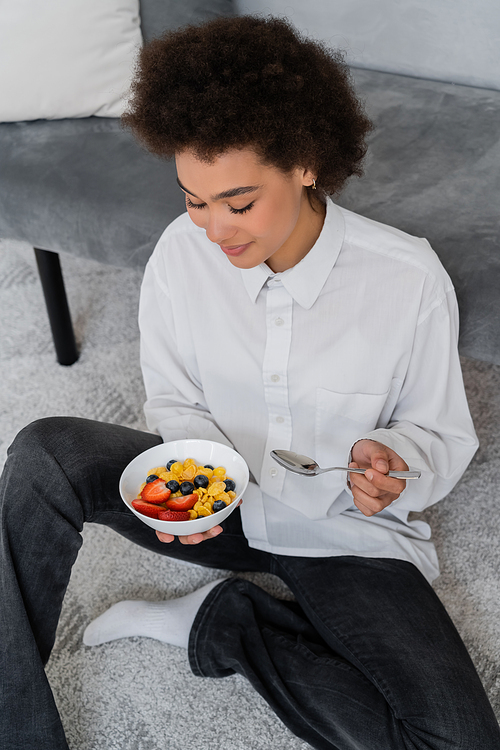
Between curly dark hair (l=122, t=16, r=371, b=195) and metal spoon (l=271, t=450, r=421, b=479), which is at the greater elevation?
curly dark hair (l=122, t=16, r=371, b=195)

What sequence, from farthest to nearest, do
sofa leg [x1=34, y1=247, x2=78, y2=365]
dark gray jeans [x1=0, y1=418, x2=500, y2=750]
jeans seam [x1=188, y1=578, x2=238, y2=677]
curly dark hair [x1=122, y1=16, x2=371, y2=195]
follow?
sofa leg [x1=34, y1=247, x2=78, y2=365], jeans seam [x1=188, y1=578, x2=238, y2=677], dark gray jeans [x1=0, y1=418, x2=500, y2=750], curly dark hair [x1=122, y1=16, x2=371, y2=195]

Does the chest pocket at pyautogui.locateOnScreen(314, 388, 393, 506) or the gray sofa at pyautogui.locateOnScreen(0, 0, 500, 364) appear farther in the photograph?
the gray sofa at pyautogui.locateOnScreen(0, 0, 500, 364)

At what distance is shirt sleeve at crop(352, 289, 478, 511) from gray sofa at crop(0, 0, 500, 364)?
0.17 metres

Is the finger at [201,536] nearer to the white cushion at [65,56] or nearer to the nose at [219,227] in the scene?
→ the nose at [219,227]

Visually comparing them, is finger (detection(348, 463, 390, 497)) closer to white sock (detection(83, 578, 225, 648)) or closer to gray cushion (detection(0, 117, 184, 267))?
white sock (detection(83, 578, 225, 648))

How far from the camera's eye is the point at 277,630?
1.13m

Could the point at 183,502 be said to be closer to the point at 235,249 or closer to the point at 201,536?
the point at 201,536

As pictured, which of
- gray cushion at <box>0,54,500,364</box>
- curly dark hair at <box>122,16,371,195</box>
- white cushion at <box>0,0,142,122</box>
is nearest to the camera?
curly dark hair at <box>122,16,371,195</box>

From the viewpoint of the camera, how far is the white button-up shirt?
977 mm

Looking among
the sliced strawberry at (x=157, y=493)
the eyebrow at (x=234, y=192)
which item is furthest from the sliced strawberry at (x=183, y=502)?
the eyebrow at (x=234, y=192)

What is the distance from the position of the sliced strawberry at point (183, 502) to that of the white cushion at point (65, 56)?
1066 mm

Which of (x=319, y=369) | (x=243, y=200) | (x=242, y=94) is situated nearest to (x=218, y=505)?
(x=319, y=369)

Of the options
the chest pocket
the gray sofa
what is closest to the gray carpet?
the gray sofa

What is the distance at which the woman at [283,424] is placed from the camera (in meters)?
0.83
